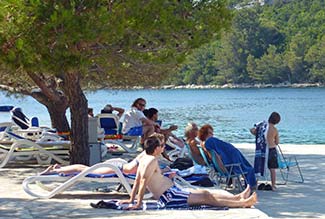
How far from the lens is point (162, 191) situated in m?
7.36

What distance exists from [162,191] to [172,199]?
13cm

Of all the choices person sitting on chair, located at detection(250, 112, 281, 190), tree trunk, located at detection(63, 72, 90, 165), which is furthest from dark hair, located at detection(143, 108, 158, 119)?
person sitting on chair, located at detection(250, 112, 281, 190)

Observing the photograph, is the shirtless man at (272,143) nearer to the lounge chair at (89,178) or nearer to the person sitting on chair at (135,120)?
the lounge chair at (89,178)

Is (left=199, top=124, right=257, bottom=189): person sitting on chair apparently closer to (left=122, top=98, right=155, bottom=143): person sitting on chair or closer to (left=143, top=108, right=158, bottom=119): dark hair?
(left=143, top=108, right=158, bottom=119): dark hair

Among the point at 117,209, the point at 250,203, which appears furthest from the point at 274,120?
the point at 117,209

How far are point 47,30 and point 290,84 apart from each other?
97720 mm

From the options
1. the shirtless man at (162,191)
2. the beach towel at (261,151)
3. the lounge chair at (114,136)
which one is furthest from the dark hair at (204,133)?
the lounge chair at (114,136)

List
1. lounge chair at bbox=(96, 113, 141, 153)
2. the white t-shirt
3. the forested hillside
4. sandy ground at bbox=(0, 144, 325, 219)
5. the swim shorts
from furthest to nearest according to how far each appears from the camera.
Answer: the forested hillside < lounge chair at bbox=(96, 113, 141, 153) < the white t-shirt < the swim shorts < sandy ground at bbox=(0, 144, 325, 219)

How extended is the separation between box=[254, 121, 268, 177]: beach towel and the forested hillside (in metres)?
87.8

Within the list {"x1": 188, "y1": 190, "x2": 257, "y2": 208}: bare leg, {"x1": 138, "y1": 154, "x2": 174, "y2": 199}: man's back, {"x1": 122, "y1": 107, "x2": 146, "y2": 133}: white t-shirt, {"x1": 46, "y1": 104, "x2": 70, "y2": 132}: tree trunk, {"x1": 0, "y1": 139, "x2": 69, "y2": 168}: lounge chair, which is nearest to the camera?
{"x1": 138, "y1": 154, "x2": 174, "y2": 199}: man's back

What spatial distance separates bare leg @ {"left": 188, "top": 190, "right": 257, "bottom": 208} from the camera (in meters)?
7.33

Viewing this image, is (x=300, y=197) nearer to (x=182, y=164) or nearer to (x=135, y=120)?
(x=182, y=164)

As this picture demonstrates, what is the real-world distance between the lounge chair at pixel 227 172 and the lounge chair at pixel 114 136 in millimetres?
3939

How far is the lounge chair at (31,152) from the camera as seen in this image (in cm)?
1175
